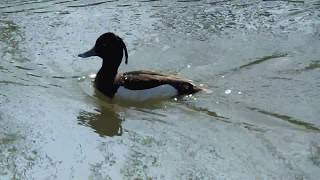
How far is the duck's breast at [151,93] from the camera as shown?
390 inches

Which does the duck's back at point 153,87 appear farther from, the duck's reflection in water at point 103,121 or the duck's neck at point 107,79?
the duck's reflection in water at point 103,121

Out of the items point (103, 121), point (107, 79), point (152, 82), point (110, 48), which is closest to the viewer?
point (103, 121)

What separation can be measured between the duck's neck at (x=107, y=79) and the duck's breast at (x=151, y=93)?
24 centimetres

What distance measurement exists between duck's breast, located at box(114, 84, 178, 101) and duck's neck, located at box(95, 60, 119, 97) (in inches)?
9.5

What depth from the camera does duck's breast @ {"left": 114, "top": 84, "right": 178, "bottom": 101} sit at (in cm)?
990

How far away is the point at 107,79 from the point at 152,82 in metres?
0.81

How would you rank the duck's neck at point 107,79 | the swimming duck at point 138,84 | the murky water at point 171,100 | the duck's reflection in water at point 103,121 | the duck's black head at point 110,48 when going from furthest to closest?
1. the duck's black head at point 110,48
2. the duck's neck at point 107,79
3. the swimming duck at point 138,84
4. the duck's reflection in water at point 103,121
5. the murky water at point 171,100

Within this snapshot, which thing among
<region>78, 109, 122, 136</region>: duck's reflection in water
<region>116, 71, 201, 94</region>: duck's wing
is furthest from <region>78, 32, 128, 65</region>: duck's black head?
<region>78, 109, 122, 136</region>: duck's reflection in water

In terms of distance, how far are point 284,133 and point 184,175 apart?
1.78m

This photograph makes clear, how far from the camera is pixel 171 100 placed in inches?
391

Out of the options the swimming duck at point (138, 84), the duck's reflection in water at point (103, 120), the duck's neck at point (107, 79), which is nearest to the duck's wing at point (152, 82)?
the swimming duck at point (138, 84)

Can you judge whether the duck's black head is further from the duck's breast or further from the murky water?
the duck's breast

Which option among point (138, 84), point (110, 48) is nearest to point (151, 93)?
point (138, 84)

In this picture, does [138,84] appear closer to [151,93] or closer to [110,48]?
[151,93]
